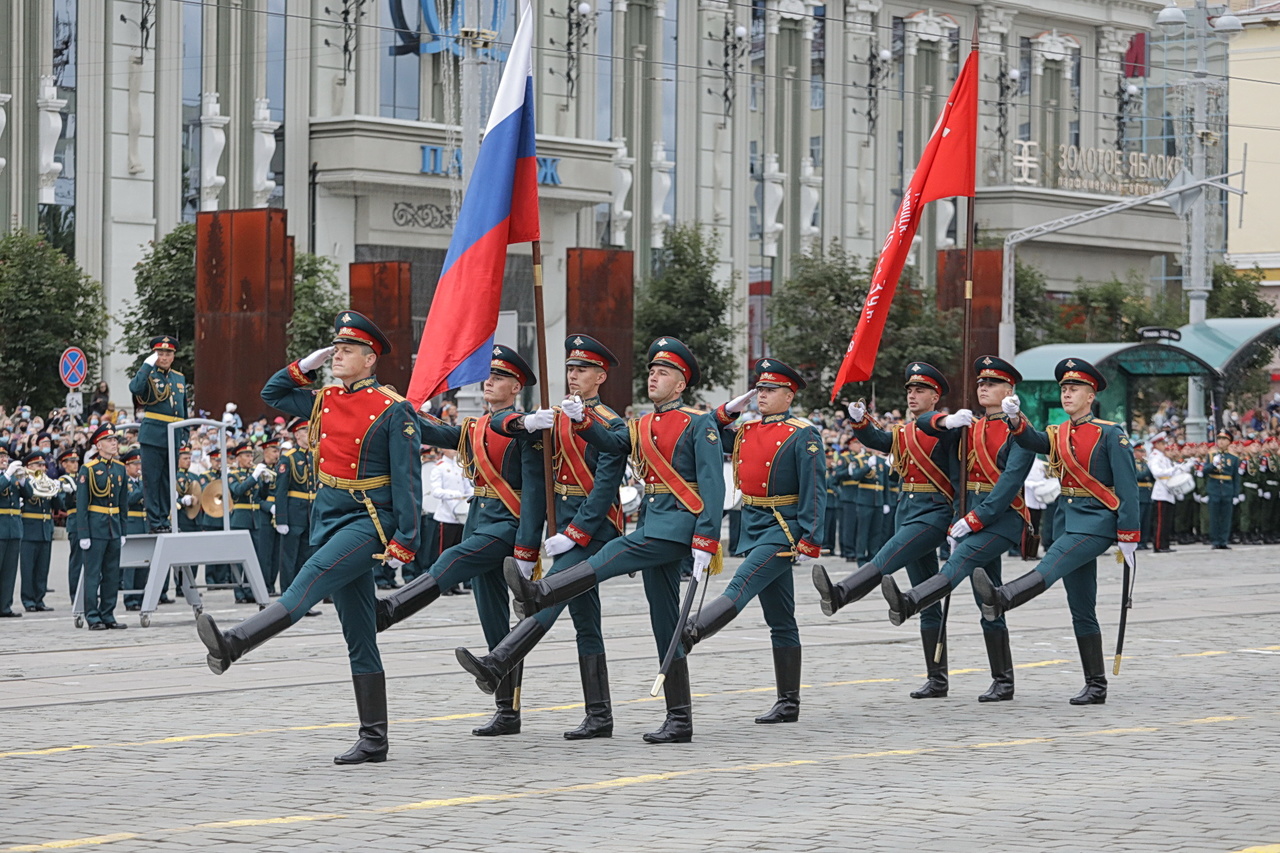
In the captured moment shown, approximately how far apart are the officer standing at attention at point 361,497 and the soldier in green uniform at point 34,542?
32.6 ft

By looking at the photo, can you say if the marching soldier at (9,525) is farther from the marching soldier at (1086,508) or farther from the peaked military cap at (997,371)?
the marching soldier at (1086,508)

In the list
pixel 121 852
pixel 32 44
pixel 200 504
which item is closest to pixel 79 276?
pixel 32 44

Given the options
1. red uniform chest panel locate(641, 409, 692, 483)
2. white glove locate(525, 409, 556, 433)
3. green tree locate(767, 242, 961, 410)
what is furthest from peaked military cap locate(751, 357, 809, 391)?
green tree locate(767, 242, 961, 410)

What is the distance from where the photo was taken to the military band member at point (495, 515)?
1009 centimetres

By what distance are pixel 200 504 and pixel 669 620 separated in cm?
1045

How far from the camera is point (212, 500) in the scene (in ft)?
65.5

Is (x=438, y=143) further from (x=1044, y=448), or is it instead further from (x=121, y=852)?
(x=121, y=852)

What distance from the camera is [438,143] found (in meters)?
46.2

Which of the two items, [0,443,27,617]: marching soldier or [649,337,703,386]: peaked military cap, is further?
[0,443,27,617]: marching soldier

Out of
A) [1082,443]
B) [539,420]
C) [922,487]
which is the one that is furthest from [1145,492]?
[539,420]

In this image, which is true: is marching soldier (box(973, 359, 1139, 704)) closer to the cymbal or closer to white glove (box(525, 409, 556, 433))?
white glove (box(525, 409, 556, 433))

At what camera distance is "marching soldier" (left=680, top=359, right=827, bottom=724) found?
10.6m

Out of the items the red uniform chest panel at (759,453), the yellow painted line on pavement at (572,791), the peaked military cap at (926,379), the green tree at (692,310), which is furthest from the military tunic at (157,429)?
the green tree at (692,310)

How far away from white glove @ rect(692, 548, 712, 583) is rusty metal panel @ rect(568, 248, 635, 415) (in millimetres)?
24932
